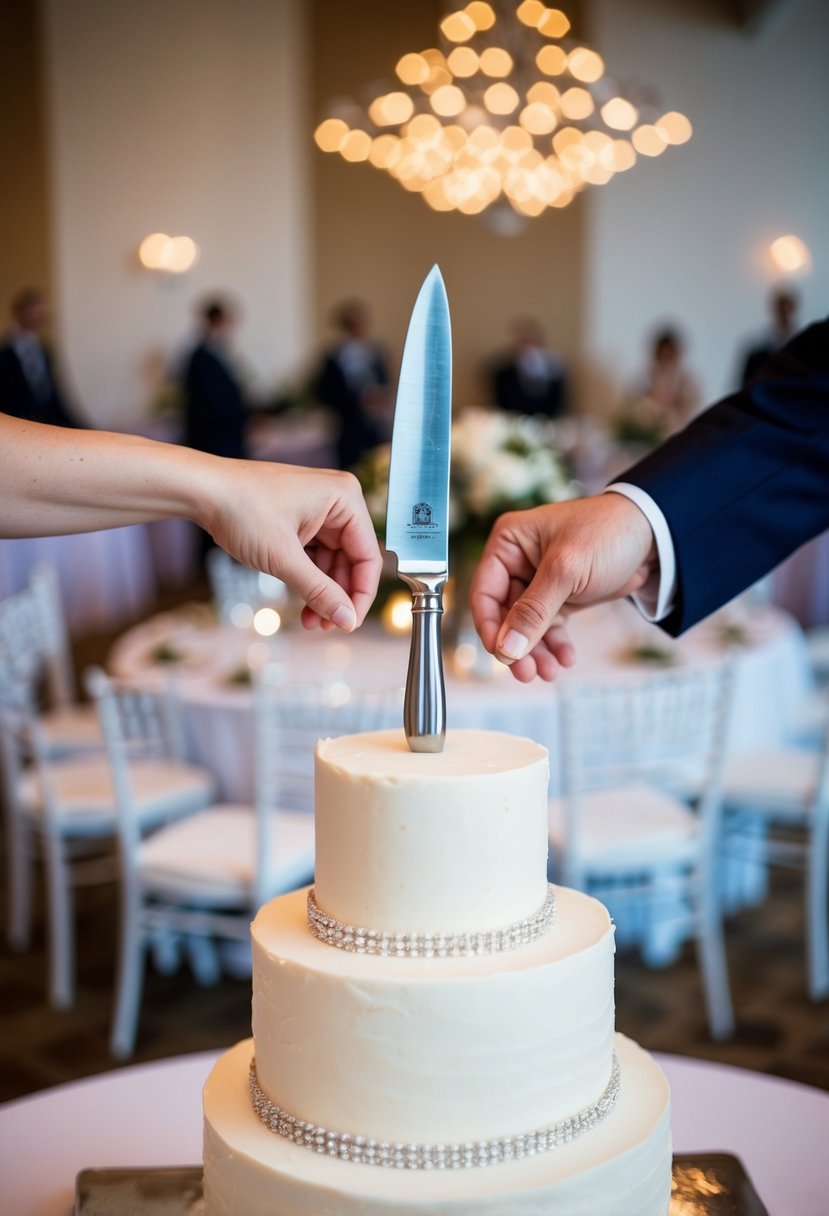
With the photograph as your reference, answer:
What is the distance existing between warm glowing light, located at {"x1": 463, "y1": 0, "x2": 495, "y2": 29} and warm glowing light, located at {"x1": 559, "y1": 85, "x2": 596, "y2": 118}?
52 centimetres

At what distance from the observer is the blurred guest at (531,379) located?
1350cm

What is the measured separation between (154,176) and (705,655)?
31.6 feet

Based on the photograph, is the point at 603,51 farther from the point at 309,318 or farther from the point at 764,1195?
the point at 764,1195

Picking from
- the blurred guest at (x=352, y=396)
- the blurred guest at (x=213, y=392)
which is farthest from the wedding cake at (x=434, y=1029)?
the blurred guest at (x=352, y=396)

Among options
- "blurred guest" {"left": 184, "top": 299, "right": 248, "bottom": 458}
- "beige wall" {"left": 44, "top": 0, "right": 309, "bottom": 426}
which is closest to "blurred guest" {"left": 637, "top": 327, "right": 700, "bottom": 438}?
"blurred guest" {"left": 184, "top": 299, "right": 248, "bottom": 458}

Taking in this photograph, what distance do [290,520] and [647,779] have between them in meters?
2.40

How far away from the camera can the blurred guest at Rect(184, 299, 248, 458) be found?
1037cm

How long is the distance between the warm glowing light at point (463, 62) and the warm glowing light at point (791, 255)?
813 cm

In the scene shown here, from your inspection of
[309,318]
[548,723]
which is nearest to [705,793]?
[548,723]

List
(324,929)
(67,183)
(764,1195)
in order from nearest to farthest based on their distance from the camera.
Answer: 1. (324,929)
2. (764,1195)
3. (67,183)

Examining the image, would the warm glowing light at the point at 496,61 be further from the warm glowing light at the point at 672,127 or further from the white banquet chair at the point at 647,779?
the white banquet chair at the point at 647,779

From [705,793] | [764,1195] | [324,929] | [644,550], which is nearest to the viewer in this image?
[324,929]

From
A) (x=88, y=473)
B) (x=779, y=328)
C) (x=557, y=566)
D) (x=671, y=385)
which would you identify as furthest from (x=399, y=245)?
(x=88, y=473)

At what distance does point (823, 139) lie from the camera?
13375 millimetres
